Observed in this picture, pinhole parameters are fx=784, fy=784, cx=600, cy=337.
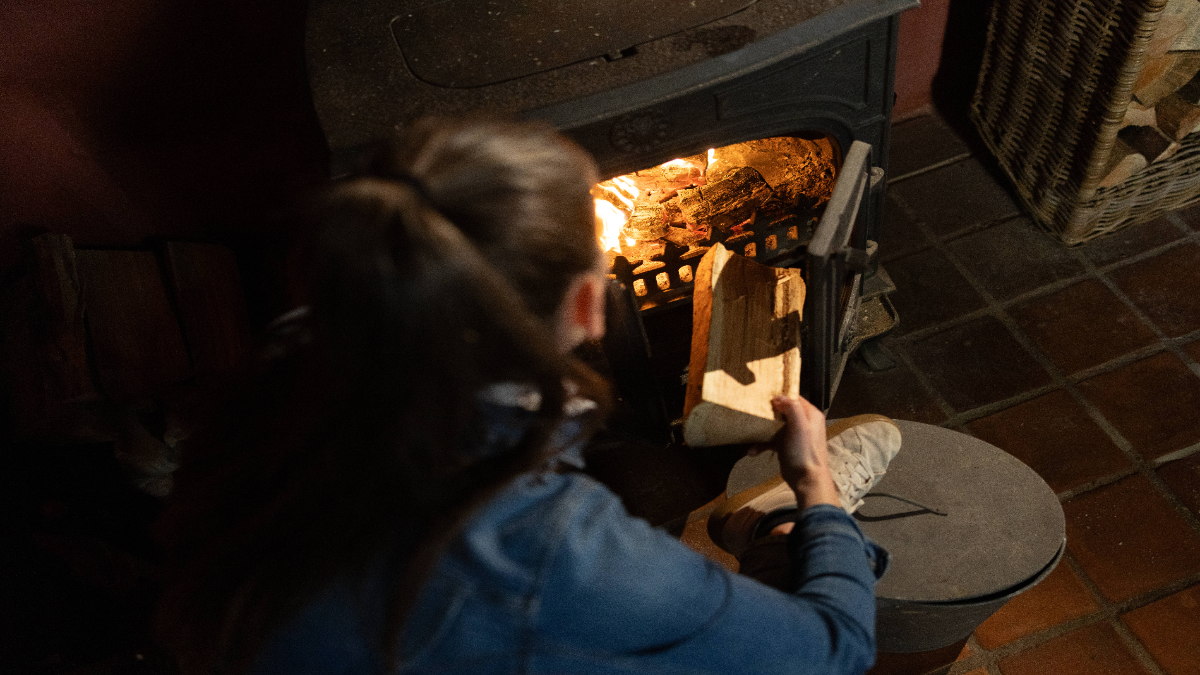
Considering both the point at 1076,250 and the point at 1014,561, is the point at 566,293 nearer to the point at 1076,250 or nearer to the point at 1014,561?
the point at 1014,561

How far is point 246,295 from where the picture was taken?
6.21 feet

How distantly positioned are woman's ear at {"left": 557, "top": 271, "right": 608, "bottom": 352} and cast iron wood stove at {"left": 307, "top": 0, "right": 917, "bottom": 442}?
15.6 inches

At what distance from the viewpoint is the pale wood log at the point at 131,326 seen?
5.08ft

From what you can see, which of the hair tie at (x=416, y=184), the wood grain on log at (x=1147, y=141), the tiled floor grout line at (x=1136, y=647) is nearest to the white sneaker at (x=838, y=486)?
the tiled floor grout line at (x=1136, y=647)

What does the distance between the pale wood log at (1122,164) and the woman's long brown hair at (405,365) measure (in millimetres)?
1653

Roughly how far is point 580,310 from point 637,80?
0.57 m

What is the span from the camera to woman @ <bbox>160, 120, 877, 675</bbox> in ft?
1.97

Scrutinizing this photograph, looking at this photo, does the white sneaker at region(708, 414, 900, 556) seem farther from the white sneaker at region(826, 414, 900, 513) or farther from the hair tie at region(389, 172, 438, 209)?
the hair tie at region(389, 172, 438, 209)

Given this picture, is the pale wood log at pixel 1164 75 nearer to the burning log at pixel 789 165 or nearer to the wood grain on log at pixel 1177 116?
the wood grain on log at pixel 1177 116

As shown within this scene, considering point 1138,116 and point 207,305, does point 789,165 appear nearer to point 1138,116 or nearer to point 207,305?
point 1138,116

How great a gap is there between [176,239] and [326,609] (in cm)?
138

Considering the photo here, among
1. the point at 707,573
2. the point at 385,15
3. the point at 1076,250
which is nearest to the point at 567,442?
the point at 707,573

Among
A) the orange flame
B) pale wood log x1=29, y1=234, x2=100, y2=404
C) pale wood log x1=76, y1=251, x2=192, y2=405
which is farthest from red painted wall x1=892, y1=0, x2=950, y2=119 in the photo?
pale wood log x1=29, y1=234, x2=100, y2=404

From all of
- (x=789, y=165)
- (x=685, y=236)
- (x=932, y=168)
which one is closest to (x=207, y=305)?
(x=685, y=236)
